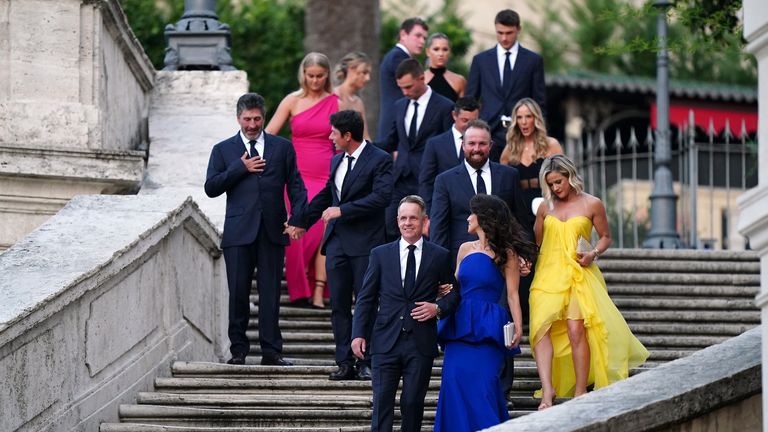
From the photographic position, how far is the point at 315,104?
15.3 meters

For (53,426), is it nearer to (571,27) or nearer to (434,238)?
(434,238)

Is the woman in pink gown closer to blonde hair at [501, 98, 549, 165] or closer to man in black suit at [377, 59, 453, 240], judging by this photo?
man in black suit at [377, 59, 453, 240]

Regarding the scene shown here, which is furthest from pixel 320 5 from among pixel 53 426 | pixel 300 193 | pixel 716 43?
pixel 53 426

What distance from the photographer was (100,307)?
37.1 feet

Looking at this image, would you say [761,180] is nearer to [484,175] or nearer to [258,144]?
[484,175]

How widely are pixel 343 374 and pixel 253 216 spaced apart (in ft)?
4.36

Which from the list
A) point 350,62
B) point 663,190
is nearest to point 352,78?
point 350,62

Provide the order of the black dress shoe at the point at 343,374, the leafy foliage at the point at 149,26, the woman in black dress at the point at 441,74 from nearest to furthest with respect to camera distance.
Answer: the black dress shoe at the point at 343,374, the woman in black dress at the point at 441,74, the leafy foliage at the point at 149,26

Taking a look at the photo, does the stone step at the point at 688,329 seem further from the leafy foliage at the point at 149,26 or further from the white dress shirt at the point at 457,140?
the leafy foliage at the point at 149,26

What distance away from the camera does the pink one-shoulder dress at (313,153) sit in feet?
49.2

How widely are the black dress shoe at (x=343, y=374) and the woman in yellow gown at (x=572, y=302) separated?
1.16m

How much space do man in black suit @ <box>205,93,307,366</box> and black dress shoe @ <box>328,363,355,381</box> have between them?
55cm

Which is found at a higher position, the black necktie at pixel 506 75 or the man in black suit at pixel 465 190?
the black necktie at pixel 506 75

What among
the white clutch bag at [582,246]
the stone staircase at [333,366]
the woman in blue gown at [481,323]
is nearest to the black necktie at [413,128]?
the stone staircase at [333,366]
